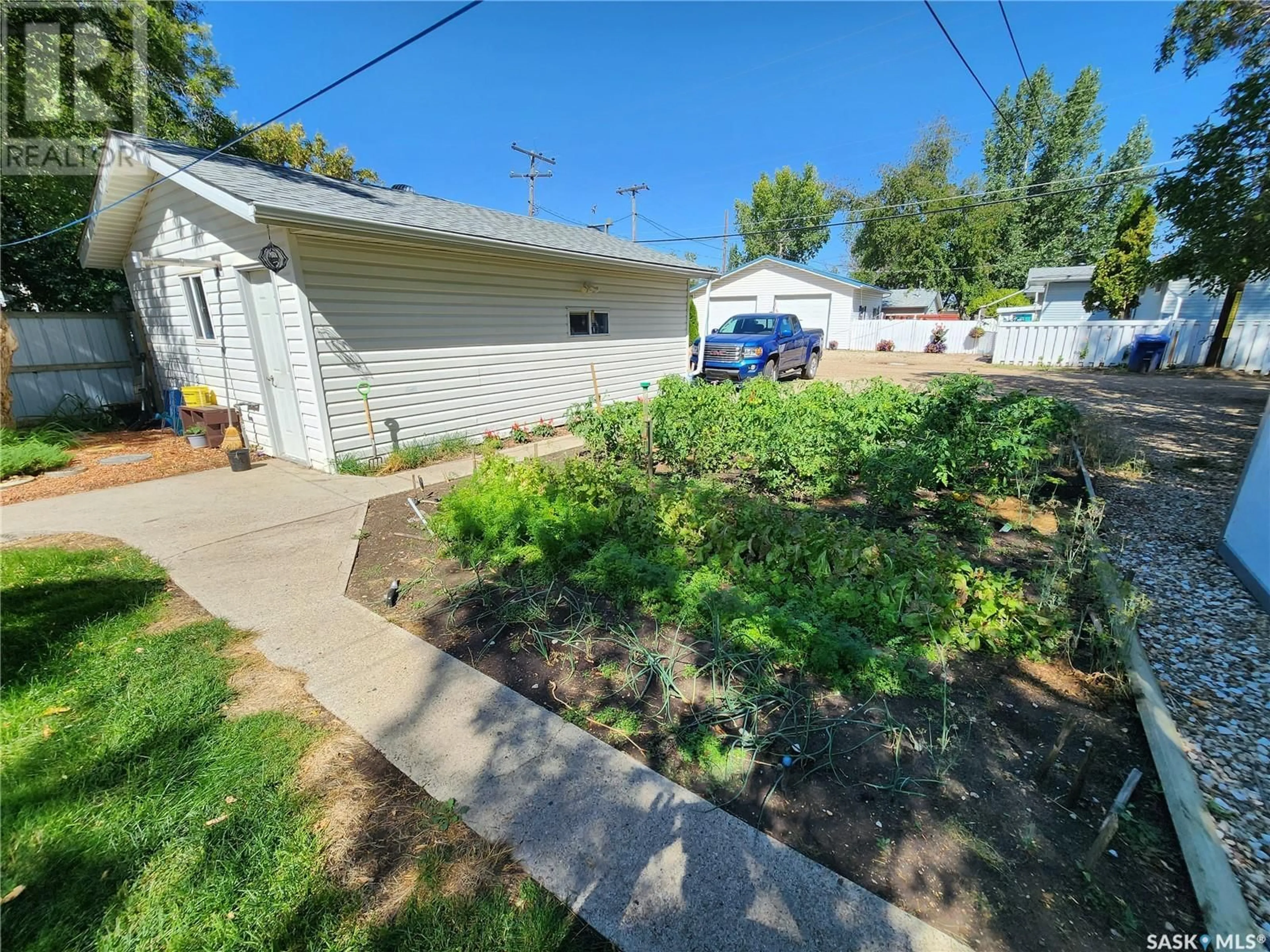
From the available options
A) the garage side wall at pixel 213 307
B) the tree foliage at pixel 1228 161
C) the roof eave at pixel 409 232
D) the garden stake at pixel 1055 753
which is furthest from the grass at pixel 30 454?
the tree foliage at pixel 1228 161

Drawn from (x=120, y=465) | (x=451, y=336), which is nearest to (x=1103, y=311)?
(x=451, y=336)

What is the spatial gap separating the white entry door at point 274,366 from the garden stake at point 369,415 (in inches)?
30.5

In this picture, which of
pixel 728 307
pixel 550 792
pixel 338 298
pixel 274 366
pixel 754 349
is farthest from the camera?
pixel 728 307

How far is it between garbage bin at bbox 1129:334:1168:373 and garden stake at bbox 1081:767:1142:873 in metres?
21.5

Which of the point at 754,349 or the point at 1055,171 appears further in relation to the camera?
the point at 1055,171

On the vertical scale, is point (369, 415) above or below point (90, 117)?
below

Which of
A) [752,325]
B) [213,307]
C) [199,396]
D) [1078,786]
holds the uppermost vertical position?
[213,307]

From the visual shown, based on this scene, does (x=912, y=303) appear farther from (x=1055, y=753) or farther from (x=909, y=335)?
(x=1055, y=753)

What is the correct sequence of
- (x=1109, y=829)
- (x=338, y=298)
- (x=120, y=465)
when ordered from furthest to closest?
(x=120, y=465) → (x=338, y=298) → (x=1109, y=829)

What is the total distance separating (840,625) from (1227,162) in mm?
10962

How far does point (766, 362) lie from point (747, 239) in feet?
119

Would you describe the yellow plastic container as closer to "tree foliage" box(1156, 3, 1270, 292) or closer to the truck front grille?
the truck front grille

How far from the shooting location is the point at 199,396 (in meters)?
7.86

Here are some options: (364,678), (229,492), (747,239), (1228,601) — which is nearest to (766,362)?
(1228,601)
